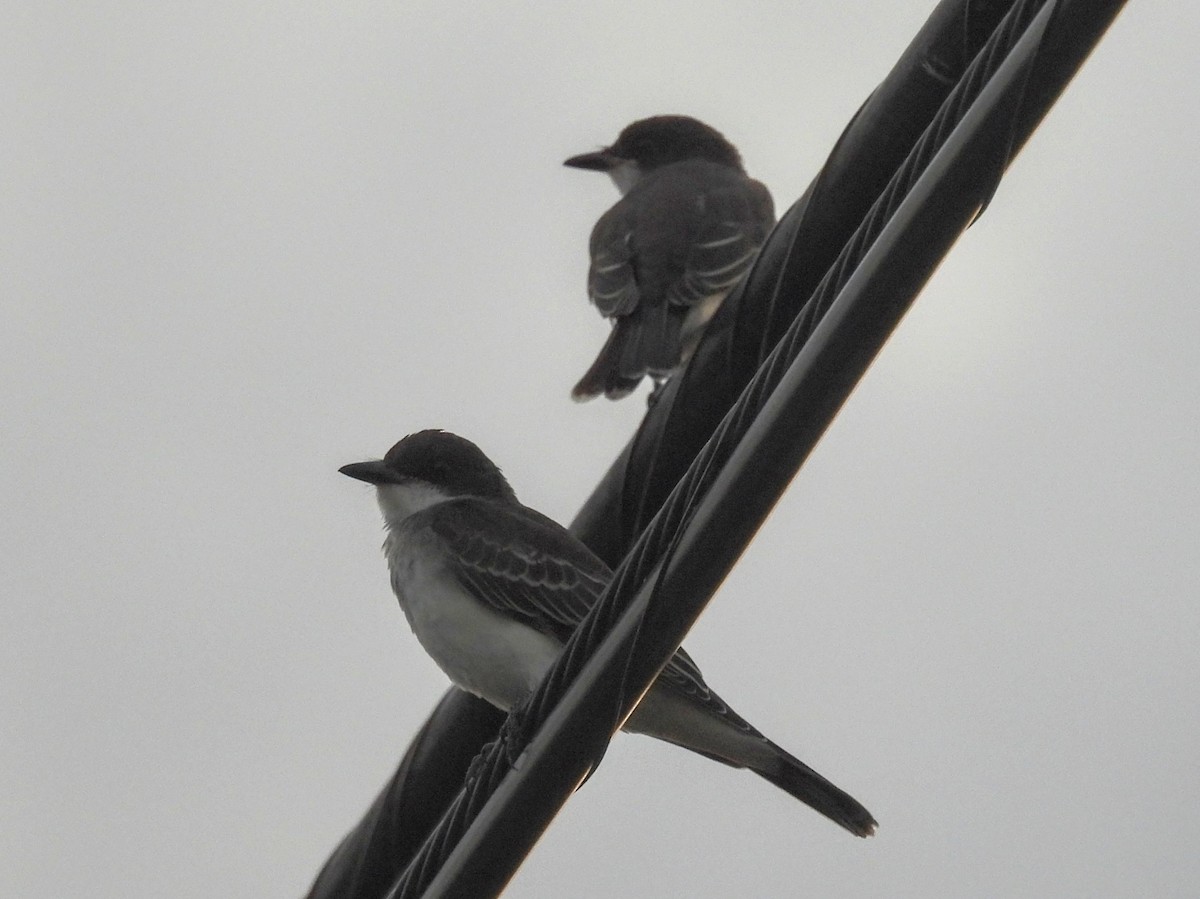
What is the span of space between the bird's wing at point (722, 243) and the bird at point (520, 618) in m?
1.46

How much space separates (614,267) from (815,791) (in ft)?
10.4

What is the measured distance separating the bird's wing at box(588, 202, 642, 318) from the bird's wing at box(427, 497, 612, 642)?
158cm

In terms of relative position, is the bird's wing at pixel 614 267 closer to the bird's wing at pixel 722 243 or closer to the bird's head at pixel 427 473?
the bird's wing at pixel 722 243

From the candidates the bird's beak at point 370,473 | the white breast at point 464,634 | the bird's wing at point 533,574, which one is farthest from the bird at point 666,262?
the white breast at point 464,634

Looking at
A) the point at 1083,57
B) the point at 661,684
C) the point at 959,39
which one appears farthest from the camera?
the point at 661,684

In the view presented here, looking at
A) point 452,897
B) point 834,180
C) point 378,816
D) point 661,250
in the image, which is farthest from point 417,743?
point 661,250

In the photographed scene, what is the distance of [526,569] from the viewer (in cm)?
716

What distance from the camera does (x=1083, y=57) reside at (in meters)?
3.42

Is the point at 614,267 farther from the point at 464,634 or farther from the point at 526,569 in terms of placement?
the point at 464,634

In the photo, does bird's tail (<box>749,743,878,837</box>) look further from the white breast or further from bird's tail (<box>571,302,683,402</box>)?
bird's tail (<box>571,302,683,402</box>)

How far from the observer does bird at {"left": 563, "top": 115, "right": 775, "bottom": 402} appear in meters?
8.40

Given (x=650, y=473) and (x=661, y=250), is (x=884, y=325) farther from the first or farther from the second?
(x=661, y=250)

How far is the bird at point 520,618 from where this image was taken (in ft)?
21.9

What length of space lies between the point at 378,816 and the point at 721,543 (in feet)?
6.57
